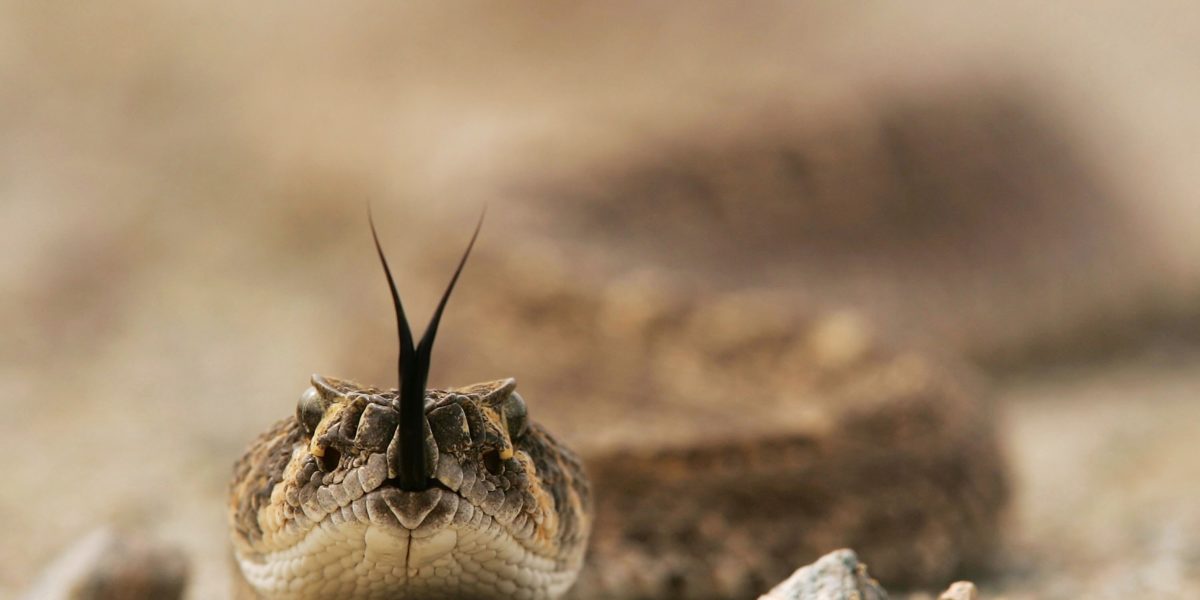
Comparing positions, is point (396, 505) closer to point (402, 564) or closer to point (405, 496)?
point (405, 496)

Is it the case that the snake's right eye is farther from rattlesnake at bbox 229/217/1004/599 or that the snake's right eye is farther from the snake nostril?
the snake nostril

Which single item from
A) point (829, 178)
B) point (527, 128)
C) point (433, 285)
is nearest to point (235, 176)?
point (527, 128)

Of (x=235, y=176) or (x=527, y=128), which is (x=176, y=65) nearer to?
(x=235, y=176)

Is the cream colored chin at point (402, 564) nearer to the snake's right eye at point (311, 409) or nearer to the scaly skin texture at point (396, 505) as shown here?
the scaly skin texture at point (396, 505)

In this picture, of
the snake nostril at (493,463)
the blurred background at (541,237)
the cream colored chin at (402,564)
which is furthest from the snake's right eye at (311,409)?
the blurred background at (541,237)

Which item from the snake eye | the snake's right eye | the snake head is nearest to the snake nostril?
the snake head

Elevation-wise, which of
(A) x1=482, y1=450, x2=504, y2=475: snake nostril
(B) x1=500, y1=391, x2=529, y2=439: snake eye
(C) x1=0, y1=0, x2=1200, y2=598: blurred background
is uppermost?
(C) x1=0, y1=0, x2=1200, y2=598: blurred background

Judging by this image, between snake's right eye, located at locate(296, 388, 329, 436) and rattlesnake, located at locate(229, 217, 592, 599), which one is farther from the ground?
snake's right eye, located at locate(296, 388, 329, 436)

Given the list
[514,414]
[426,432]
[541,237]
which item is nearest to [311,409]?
[426,432]
